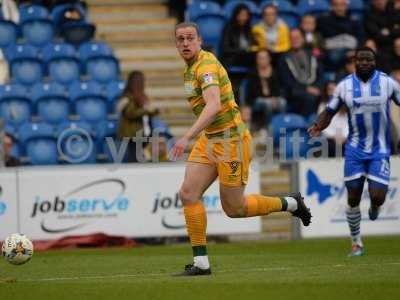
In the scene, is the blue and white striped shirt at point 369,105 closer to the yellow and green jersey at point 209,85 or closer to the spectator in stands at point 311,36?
the yellow and green jersey at point 209,85

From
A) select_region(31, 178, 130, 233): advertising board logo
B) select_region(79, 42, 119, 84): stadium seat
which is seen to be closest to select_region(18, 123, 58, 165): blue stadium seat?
select_region(31, 178, 130, 233): advertising board logo

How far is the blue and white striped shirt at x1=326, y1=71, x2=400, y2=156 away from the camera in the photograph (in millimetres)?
13000

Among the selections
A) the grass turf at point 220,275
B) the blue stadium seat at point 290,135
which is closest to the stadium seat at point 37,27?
the blue stadium seat at point 290,135

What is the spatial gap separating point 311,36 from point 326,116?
738 cm

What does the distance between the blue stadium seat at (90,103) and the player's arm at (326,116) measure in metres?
6.72

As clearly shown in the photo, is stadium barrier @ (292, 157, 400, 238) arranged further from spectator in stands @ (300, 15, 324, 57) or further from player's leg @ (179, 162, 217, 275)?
player's leg @ (179, 162, 217, 275)

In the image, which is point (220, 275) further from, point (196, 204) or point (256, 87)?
point (256, 87)

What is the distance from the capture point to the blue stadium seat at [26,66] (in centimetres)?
1952

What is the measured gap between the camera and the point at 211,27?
20.5 metres

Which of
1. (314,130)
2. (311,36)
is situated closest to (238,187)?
(314,130)

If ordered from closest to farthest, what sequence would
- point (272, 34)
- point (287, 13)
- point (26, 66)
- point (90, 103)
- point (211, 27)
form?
point (90, 103) < point (26, 66) < point (272, 34) < point (211, 27) < point (287, 13)

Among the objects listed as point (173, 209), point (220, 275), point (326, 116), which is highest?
point (326, 116)

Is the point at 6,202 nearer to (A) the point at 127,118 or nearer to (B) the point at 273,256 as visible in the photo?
(A) the point at 127,118

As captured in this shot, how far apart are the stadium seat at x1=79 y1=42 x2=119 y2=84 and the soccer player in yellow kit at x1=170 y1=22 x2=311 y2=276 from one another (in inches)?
371
